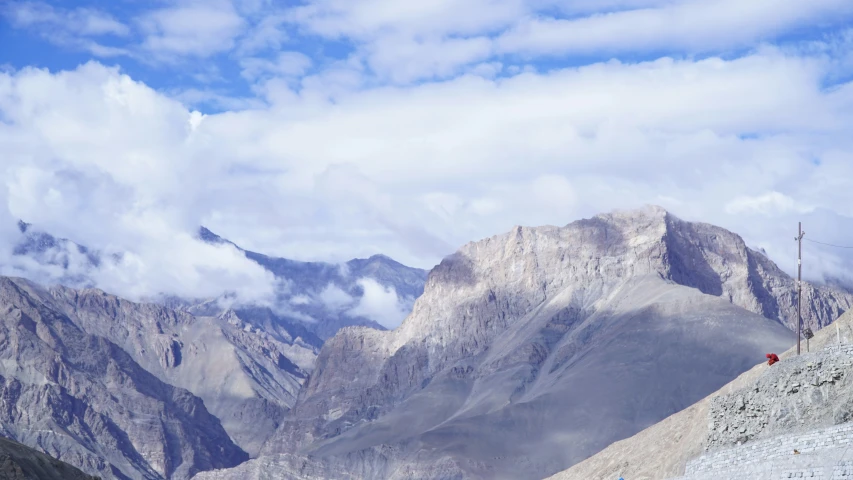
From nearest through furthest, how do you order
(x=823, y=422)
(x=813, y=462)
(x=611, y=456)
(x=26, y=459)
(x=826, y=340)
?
(x=813, y=462), (x=823, y=422), (x=26, y=459), (x=826, y=340), (x=611, y=456)

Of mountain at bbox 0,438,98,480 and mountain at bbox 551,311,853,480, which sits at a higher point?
mountain at bbox 0,438,98,480

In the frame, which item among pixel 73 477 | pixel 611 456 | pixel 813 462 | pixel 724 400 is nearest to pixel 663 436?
pixel 611 456

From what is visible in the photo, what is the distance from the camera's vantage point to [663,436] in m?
168

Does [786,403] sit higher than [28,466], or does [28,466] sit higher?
[28,466]

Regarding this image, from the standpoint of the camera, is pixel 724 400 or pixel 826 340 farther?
pixel 826 340

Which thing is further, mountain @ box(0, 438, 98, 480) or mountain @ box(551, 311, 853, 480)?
mountain @ box(0, 438, 98, 480)

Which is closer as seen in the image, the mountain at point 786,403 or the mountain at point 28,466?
the mountain at point 786,403

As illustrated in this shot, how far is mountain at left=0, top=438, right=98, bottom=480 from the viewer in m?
98.2

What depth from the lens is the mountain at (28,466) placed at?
3866 inches

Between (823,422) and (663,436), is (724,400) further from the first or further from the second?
(663,436)

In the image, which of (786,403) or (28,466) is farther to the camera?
(28,466)

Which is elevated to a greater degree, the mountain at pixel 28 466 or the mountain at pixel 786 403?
the mountain at pixel 28 466

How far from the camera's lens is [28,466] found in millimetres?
103875

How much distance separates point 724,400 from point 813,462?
1201 cm
